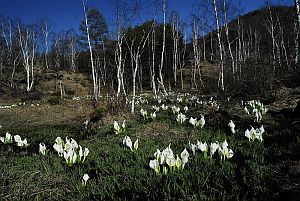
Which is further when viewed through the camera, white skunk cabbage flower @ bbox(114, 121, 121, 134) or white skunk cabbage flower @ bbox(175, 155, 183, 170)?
white skunk cabbage flower @ bbox(114, 121, 121, 134)

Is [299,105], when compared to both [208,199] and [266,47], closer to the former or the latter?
[208,199]

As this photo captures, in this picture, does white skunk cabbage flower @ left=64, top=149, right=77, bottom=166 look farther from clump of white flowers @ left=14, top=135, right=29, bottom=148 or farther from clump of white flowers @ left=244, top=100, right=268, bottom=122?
clump of white flowers @ left=244, top=100, right=268, bottom=122

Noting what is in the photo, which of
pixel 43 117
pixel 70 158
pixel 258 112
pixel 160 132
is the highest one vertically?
pixel 258 112

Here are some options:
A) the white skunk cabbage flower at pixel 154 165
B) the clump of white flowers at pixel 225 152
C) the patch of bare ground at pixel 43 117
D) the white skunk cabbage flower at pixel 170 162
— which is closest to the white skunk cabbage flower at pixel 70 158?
the white skunk cabbage flower at pixel 154 165

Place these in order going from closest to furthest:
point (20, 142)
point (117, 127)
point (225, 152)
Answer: point (225, 152) → point (20, 142) → point (117, 127)

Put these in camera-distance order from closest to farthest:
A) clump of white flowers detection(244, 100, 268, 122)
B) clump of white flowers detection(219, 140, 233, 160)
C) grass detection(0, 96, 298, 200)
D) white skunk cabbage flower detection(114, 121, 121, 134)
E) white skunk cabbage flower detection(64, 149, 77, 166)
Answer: grass detection(0, 96, 298, 200) → clump of white flowers detection(219, 140, 233, 160) → white skunk cabbage flower detection(64, 149, 77, 166) → white skunk cabbage flower detection(114, 121, 121, 134) → clump of white flowers detection(244, 100, 268, 122)

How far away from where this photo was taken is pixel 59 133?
8.62 metres

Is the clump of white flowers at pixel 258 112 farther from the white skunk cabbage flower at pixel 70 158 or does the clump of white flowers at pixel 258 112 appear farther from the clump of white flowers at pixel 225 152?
the white skunk cabbage flower at pixel 70 158

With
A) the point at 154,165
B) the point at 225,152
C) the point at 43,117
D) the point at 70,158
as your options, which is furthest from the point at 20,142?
the point at 43,117

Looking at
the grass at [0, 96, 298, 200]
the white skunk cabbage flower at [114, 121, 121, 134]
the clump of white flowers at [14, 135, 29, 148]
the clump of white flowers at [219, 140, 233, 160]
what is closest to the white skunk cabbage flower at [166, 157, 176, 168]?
the grass at [0, 96, 298, 200]

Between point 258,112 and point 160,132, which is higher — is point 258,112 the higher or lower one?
the higher one

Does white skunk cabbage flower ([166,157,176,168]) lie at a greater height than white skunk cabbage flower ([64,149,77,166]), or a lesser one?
greater

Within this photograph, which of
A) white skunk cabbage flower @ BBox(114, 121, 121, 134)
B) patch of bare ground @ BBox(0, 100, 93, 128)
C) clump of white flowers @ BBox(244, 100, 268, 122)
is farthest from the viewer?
patch of bare ground @ BBox(0, 100, 93, 128)

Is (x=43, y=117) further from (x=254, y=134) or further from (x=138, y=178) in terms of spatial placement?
(x=138, y=178)
